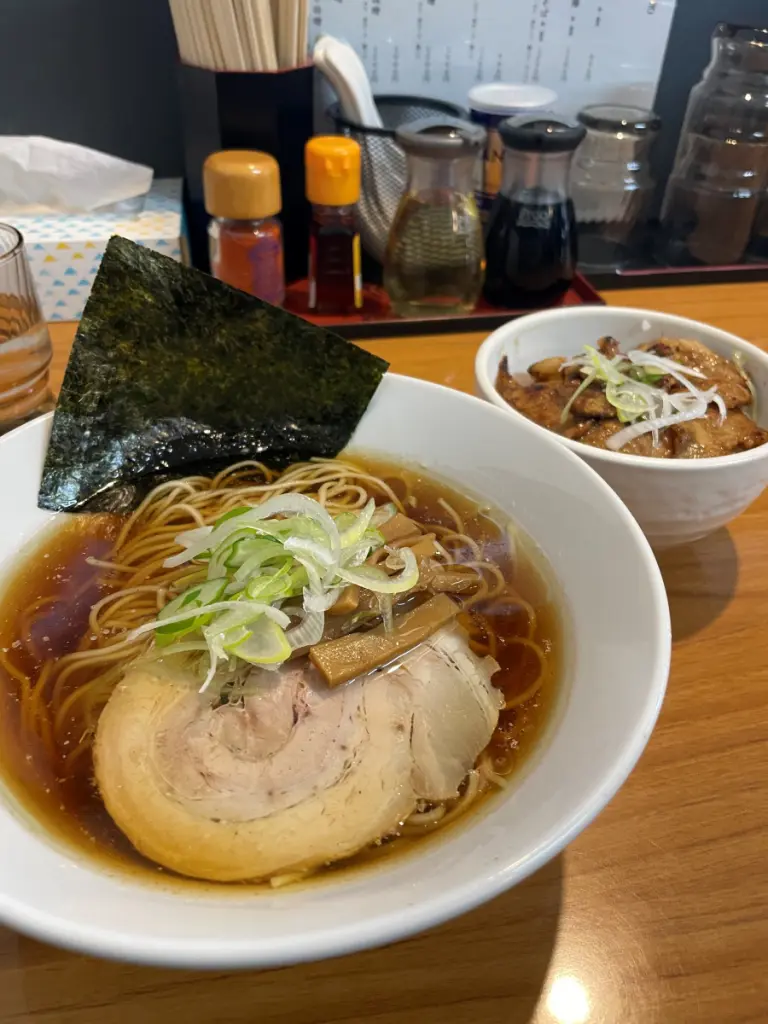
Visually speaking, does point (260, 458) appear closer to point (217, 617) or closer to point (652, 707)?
point (217, 617)

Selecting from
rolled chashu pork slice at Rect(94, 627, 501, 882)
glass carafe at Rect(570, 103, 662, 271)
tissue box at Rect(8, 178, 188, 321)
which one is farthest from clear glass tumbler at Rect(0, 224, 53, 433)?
glass carafe at Rect(570, 103, 662, 271)

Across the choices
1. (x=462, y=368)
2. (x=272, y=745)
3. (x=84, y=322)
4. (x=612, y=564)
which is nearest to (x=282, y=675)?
(x=272, y=745)

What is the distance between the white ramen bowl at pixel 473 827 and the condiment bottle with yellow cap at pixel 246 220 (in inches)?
26.2

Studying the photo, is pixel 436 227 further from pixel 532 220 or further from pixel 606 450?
pixel 606 450

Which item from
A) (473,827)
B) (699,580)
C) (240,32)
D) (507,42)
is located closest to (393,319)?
(240,32)

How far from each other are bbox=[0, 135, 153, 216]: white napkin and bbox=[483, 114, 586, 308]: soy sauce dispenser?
32.6 inches

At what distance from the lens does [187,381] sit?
3.80ft

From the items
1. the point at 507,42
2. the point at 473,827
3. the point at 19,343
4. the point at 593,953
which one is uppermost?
the point at 507,42

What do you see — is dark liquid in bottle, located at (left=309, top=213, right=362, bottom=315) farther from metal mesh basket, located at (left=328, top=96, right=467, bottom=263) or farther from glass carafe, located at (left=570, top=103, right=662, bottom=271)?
glass carafe, located at (left=570, top=103, right=662, bottom=271)

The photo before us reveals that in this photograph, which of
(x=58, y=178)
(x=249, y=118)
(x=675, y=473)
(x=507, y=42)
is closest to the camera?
(x=675, y=473)

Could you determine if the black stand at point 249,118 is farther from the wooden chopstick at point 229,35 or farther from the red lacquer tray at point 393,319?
the red lacquer tray at point 393,319

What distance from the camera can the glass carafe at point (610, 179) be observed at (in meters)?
1.83

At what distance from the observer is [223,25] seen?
1455 mm

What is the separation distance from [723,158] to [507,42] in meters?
0.60
